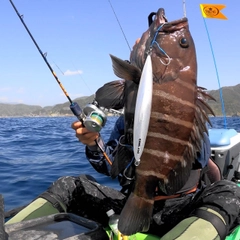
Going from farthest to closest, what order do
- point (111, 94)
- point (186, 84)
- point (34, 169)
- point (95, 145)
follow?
point (34, 169) → point (95, 145) → point (111, 94) → point (186, 84)

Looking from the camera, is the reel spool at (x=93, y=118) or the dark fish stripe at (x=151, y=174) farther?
the reel spool at (x=93, y=118)

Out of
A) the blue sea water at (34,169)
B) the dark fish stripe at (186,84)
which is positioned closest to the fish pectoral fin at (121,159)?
the dark fish stripe at (186,84)

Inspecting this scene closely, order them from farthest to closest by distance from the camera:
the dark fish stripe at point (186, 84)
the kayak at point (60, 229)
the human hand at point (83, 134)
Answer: the human hand at point (83, 134)
the kayak at point (60, 229)
the dark fish stripe at point (186, 84)

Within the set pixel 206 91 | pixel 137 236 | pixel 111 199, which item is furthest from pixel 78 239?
pixel 206 91

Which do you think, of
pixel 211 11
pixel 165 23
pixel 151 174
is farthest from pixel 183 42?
pixel 211 11

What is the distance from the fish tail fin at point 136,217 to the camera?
2338 mm

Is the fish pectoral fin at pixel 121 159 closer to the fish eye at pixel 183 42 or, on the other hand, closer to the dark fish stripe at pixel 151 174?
the dark fish stripe at pixel 151 174

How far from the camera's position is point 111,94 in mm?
2430

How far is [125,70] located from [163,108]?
352mm

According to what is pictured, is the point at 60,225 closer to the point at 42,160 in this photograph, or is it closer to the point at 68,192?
the point at 68,192

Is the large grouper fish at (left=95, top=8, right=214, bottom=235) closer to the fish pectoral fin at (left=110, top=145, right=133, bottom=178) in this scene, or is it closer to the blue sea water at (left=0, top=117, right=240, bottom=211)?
the fish pectoral fin at (left=110, top=145, right=133, bottom=178)

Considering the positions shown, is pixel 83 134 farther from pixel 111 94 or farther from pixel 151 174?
pixel 151 174

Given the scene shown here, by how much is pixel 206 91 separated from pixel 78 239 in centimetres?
152

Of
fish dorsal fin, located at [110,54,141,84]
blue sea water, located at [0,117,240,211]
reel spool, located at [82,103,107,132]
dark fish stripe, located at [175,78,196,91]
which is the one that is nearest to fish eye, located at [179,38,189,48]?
dark fish stripe, located at [175,78,196,91]
